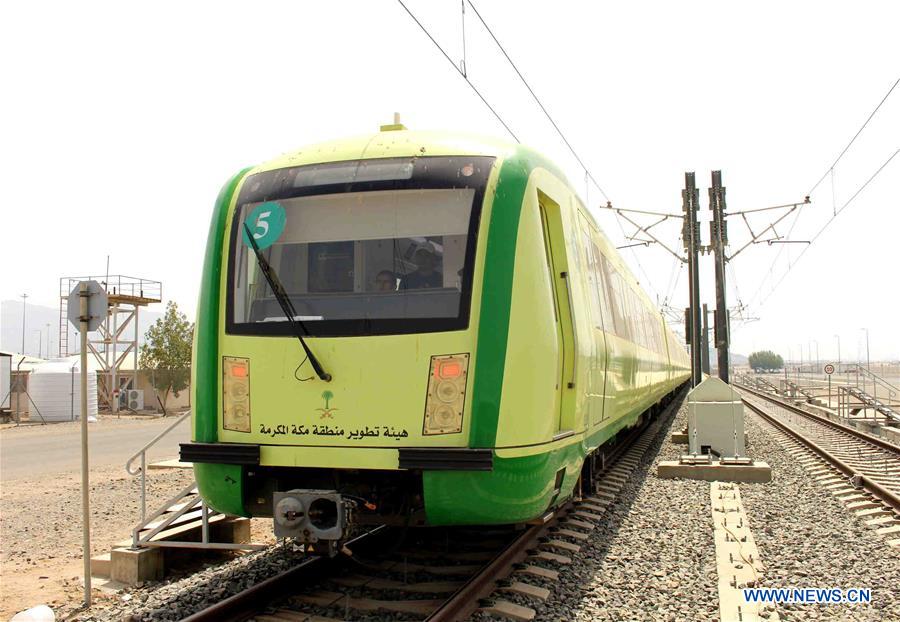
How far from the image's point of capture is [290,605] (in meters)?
5.40

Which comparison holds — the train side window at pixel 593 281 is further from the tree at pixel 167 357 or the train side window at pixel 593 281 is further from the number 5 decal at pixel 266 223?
the tree at pixel 167 357

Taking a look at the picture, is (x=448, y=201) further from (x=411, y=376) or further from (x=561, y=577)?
(x=561, y=577)

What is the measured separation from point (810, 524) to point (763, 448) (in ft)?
26.0

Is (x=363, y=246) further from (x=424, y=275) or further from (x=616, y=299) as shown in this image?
(x=616, y=299)

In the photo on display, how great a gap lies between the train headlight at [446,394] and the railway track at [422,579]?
0.94 meters

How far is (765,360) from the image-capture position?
596 feet

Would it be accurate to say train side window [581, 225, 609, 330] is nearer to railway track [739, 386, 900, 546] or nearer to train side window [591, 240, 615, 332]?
train side window [591, 240, 615, 332]

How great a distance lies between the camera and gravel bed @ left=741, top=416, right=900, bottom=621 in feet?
18.2

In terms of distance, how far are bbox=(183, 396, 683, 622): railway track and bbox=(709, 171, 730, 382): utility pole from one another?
11851 millimetres

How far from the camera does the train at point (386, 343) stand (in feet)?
16.6

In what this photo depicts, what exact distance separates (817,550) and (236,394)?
A: 5035 mm

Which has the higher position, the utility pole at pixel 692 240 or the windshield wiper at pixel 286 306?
the utility pole at pixel 692 240

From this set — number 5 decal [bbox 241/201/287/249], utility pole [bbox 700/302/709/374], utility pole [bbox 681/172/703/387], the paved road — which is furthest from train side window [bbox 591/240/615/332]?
utility pole [bbox 700/302/709/374]

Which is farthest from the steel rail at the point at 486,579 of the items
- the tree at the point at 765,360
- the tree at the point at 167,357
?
the tree at the point at 765,360
